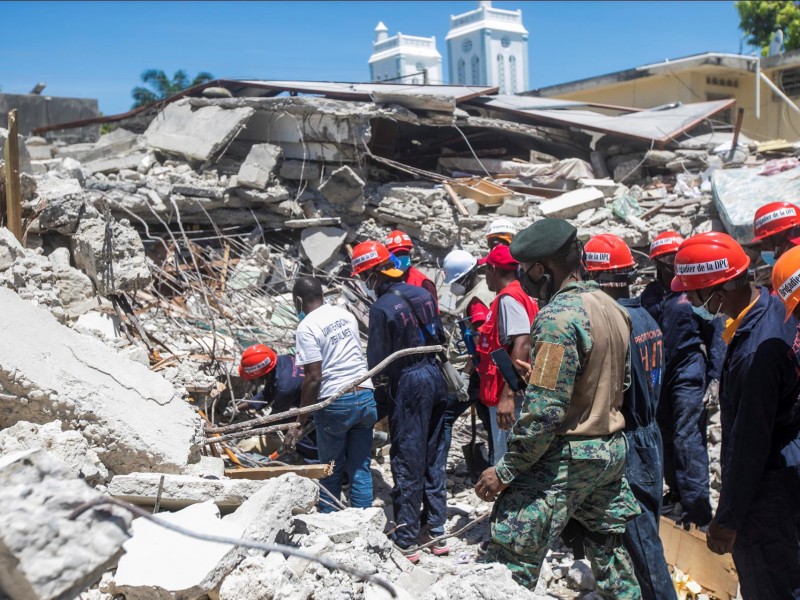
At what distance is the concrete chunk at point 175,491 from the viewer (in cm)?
323

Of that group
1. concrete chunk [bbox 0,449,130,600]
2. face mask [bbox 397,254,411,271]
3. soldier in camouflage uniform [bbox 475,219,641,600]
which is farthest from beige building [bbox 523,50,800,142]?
concrete chunk [bbox 0,449,130,600]

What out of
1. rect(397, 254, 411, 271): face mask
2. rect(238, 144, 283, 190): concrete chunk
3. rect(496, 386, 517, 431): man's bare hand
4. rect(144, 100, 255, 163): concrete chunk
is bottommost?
rect(496, 386, 517, 431): man's bare hand

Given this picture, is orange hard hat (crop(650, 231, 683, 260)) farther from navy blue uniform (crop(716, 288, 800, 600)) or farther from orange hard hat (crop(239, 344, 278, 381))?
orange hard hat (crop(239, 344, 278, 381))

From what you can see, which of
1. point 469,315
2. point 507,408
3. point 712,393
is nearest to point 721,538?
point 507,408

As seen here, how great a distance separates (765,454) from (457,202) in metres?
6.18

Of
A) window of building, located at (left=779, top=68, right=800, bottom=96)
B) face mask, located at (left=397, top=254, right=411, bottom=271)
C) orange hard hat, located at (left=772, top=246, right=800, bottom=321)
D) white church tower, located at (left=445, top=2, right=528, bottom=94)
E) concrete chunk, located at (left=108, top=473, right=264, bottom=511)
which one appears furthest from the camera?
white church tower, located at (left=445, top=2, right=528, bottom=94)

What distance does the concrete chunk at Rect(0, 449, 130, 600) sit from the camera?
5.31ft

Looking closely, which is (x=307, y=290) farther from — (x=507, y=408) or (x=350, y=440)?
(x=507, y=408)

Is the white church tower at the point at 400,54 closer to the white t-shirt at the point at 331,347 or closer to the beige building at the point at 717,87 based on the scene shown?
the beige building at the point at 717,87

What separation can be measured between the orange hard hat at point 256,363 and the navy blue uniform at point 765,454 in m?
3.26

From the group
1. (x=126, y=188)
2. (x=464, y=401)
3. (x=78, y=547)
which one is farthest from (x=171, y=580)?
(x=126, y=188)

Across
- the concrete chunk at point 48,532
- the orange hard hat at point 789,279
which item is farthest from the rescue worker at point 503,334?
the concrete chunk at point 48,532

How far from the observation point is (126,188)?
8.07 m

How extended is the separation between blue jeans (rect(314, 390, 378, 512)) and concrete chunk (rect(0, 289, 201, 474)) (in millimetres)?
951
